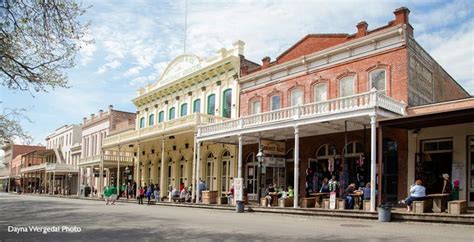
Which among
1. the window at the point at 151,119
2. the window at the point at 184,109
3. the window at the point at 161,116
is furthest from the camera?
the window at the point at 151,119

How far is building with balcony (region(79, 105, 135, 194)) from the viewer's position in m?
42.2

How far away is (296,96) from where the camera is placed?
25.5 meters

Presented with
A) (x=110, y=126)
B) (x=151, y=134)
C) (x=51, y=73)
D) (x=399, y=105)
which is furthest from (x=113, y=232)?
(x=110, y=126)

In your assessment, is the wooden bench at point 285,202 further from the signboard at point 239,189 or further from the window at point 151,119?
the window at point 151,119

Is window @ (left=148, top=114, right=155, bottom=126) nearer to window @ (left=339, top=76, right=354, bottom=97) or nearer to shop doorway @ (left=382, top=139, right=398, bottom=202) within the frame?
window @ (left=339, top=76, right=354, bottom=97)

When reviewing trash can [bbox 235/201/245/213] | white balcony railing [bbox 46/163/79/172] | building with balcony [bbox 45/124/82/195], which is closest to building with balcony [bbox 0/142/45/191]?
building with balcony [bbox 45/124/82/195]

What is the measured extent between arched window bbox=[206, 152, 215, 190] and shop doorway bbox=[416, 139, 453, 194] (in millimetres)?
15110

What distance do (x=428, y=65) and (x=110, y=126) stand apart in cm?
3204

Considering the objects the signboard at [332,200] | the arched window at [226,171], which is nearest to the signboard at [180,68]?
the arched window at [226,171]

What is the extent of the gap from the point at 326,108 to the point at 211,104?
524 inches

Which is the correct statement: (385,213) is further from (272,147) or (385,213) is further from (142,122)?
(142,122)

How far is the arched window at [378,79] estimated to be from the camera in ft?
69.4

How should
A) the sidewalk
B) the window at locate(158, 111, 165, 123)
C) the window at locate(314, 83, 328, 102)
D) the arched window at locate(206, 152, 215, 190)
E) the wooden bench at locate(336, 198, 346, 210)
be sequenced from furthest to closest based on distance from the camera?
the window at locate(158, 111, 165, 123), the arched window at locate(206, 152, 215, 190), the window at locate(314, 83, 328, 102), the wooden bench at locate(336, 198, 346, 210), the sidewalk

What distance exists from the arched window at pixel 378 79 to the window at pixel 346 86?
113cm
